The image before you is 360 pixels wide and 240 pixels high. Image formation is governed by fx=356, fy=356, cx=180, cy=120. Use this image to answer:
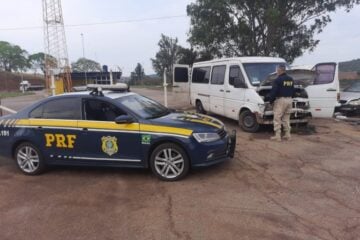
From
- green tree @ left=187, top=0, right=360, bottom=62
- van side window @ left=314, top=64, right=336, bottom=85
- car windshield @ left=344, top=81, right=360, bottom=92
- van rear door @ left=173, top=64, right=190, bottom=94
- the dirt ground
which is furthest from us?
green tree @ left=187, top=0, right=360, bottom=62

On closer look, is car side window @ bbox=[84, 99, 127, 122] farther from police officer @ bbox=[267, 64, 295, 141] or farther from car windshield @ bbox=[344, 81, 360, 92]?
car windshield @ bbox=[344, 81, 360, 92]

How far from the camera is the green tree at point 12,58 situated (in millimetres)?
104562

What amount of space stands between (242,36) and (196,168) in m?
22.5

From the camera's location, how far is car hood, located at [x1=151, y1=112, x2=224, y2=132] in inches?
239

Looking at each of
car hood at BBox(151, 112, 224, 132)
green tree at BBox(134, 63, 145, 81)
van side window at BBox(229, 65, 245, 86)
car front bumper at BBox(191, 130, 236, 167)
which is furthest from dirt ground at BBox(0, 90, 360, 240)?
green tree at BBox(134, 63, 145, 81)

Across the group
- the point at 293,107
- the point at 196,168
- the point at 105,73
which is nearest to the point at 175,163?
the point at 196,168

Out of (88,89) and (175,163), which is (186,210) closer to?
(175,163)

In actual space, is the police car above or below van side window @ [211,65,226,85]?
below

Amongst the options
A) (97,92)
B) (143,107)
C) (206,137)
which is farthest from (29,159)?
(206,137)

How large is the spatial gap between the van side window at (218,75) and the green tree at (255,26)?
1540cm

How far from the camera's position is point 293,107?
9469 mm

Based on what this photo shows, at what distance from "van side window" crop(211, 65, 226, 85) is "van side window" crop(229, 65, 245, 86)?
444mm

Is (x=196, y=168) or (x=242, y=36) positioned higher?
(x=242, y=36)

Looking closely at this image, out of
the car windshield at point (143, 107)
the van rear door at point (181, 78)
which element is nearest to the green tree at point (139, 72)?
the van rear door at point (181, 78)
